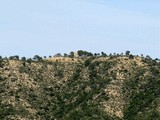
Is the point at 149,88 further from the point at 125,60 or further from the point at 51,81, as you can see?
the point at 51,81

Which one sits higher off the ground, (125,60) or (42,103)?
(125,60)

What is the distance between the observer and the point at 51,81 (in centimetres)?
15500

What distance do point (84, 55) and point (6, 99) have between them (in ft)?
177

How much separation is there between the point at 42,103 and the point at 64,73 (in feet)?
60.0

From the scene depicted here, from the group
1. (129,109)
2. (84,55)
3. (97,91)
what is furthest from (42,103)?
(84,55)

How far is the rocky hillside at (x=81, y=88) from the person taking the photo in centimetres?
13012

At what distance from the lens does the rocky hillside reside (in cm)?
13012

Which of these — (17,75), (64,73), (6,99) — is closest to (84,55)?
(64,73)

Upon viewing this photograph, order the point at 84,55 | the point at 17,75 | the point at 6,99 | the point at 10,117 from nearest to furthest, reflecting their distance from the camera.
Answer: the point at 10,117 → the point at 6,99 → the point at 17,75 → the point at 84,55

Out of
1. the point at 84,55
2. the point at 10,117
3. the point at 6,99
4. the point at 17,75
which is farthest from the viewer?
the point at 84,55

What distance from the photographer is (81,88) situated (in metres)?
148

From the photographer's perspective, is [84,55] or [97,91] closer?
[97,91]

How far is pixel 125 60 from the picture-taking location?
505 ft

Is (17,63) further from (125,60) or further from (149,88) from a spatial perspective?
(149,88)
